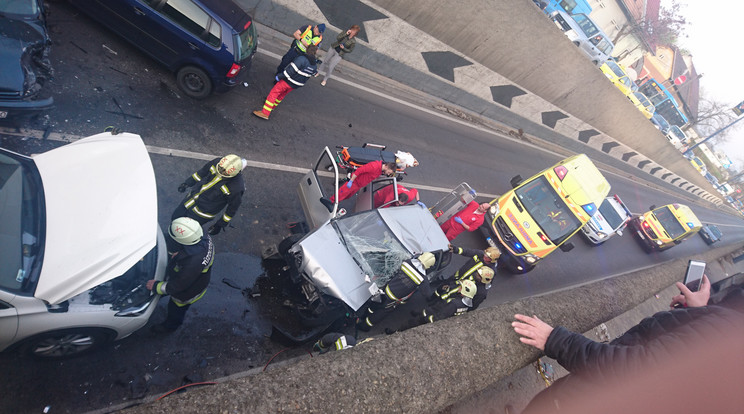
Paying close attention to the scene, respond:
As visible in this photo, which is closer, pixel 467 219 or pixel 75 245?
pixel 75 245

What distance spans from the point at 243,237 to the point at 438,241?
324cm

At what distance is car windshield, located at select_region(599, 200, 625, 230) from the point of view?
11835 millimetres

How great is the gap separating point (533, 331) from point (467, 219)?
436 cm

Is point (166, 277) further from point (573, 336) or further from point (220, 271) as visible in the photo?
point (573, 336)

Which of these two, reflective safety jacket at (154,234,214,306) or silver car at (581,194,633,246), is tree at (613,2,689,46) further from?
reflective safety jacket at (154,234,214,306)

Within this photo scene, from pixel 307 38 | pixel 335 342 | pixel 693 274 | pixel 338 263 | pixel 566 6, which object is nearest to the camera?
pixel 335 342

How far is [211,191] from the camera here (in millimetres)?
4773

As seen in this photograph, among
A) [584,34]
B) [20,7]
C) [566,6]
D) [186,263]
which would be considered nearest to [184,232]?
[186,263]

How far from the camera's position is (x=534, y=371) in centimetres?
521

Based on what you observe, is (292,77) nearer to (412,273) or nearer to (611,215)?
(412,273)

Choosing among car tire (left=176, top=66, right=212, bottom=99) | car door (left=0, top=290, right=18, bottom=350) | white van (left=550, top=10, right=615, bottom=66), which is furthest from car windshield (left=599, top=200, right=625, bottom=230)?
white van (left=550, top=10, right=615, bottom=66)

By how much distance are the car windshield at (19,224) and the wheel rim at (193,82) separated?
383cm

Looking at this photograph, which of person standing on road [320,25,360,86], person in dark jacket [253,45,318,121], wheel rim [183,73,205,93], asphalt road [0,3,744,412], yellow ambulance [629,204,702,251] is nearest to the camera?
asphalt road [0,3,744,412]

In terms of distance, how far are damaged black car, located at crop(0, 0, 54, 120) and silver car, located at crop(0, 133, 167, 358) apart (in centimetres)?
131
